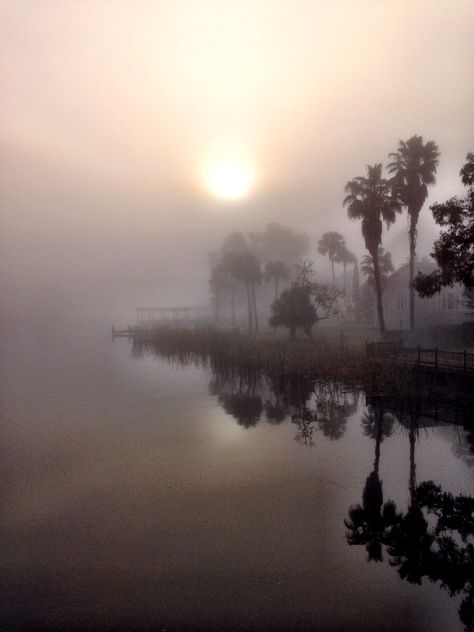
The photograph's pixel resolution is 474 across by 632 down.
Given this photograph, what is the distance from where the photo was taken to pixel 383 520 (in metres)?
10.8

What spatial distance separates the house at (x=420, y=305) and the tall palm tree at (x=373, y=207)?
7.20 meters

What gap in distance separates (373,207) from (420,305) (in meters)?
14.5

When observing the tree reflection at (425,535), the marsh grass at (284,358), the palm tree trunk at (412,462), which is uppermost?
the marsh grass at (284,358)

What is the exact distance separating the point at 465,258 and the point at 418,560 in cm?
1468

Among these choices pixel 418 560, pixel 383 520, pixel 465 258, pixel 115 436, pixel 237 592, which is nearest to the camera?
pixel 237 592

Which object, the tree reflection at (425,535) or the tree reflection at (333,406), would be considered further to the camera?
the tree reflection at (333,406)

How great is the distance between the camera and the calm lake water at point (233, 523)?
25.4 feet

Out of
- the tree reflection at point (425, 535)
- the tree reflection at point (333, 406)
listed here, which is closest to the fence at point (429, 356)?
the tree reflection at point (333, 406)

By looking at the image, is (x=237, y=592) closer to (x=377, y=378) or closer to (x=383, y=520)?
(x=383, y=520)

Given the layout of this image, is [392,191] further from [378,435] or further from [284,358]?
[378,435]

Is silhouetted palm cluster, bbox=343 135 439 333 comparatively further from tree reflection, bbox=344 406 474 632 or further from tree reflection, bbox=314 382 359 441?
tree reflection, bbox=344 406 474 632

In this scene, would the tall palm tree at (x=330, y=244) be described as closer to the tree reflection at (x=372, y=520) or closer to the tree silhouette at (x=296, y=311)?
the tree silhouette at (x=296, y=311)

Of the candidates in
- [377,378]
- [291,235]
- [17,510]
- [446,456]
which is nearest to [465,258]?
[377,378]

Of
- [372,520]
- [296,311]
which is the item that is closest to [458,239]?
[372,520]
